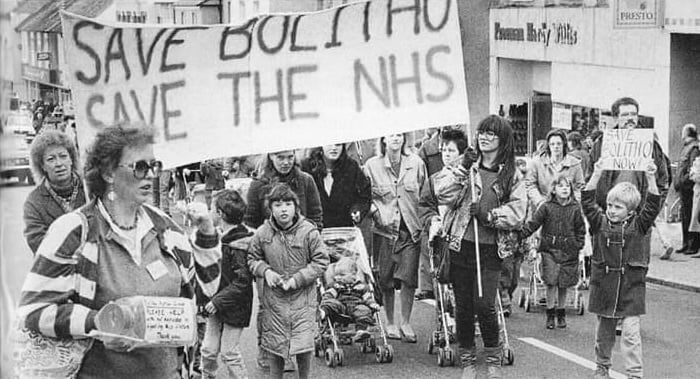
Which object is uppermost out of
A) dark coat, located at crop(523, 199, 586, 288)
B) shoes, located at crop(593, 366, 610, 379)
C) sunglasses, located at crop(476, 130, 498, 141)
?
sunglasses, located at crop(476, 130, 498, 141)

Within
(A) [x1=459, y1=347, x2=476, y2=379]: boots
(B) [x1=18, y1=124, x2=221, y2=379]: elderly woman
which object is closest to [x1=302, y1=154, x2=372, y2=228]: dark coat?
(A) [x1=459, y1=347, x2=476, y2=379]: boots

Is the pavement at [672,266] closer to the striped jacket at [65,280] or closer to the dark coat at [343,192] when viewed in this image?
the dark coat at [343,192]

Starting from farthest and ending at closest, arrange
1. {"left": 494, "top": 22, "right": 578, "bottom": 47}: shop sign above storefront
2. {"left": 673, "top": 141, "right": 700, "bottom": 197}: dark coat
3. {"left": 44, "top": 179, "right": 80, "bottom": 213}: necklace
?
{"left": 494, "top": 22, "right": 578, "bottom": 47}: shop sign above storefront → {"left": 673, "top": 141, "right": 700, "bottom": 197}: dark coat → {"left": 44, "top": 179, "right": 80, "bottom": 213}: necklace

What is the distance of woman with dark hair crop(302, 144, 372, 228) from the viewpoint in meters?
10.4

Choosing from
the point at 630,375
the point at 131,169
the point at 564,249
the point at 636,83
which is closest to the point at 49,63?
the point at 636,83

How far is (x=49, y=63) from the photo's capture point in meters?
49.5

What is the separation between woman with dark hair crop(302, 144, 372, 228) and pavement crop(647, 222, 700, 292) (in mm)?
5155

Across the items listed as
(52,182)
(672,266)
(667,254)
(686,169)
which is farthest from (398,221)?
(686,169)

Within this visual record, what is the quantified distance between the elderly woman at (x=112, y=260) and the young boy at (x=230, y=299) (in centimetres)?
374

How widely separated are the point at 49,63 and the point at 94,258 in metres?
46.9

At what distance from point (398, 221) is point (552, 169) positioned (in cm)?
252

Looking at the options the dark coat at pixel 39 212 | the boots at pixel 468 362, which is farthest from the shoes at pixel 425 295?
the dark coat at pixel 39 212

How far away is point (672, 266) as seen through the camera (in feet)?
52.0

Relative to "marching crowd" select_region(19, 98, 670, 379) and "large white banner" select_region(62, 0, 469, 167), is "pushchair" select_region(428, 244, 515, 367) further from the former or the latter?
"large white banner" select_region(62, 0, 469, 167)
